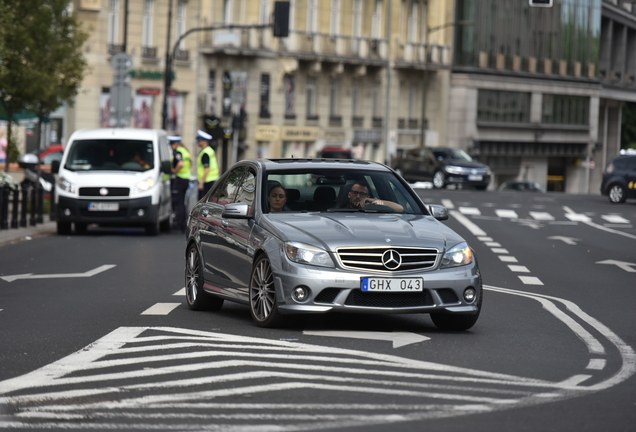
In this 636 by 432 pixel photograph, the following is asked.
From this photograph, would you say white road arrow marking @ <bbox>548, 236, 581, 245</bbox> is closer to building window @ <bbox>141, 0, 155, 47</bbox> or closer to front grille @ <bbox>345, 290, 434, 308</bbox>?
front grille @ <bbox>345, 290, 434, 308</bbox>

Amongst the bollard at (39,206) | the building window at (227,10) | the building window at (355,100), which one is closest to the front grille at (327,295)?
the bollard at (39,206)

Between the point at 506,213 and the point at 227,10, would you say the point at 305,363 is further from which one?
the point at 227,10

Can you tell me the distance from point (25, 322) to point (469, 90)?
7541 cm

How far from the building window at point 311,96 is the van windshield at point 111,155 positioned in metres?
48.0

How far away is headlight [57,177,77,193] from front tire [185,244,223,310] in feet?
41.2

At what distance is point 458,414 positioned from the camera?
24.0 feet

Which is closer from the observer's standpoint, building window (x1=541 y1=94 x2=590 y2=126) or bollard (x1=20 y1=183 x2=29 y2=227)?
bollard (x1=20 y1=183 x2=29 y2=227)

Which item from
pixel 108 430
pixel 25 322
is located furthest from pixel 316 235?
pixel 108 430

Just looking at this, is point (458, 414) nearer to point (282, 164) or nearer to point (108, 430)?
point (108, 430)

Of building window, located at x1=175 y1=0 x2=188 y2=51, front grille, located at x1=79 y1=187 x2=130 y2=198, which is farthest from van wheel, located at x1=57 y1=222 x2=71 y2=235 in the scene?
building window, located at x1=175 y1=0 x2=188 y2=51

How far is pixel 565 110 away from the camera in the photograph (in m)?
96.1

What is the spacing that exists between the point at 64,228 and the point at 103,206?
1059 millimetres

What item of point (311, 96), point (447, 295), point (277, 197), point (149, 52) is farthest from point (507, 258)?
point (311, 96)

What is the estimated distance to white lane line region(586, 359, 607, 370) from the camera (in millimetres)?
9269
